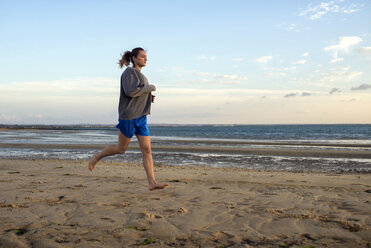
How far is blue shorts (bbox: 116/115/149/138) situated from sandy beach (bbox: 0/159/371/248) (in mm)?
908

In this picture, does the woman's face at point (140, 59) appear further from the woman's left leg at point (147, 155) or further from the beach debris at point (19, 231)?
the beach debris at point (19, 231)

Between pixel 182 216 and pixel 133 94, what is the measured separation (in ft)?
5.92

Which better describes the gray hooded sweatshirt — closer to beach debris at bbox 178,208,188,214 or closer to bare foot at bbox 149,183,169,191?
bare foot at bbox 149,183,169,191

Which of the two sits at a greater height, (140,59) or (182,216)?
(140,59)

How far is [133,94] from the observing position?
14.4 feet

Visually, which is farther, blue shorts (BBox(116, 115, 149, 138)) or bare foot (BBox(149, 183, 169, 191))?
bare foot (BBox(149, 183, 169, 191))

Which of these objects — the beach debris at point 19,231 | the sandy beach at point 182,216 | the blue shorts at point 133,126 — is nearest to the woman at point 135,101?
the blue shorts at point 133,126

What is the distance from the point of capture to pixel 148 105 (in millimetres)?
4605

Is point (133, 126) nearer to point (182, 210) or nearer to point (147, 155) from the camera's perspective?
point (147, 155)

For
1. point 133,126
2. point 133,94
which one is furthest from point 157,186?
point 133,94

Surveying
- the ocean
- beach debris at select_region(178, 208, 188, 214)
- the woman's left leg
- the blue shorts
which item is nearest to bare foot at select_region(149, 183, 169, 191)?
the woman's left leg

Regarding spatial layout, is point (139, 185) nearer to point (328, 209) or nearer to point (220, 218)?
point (220, 218)

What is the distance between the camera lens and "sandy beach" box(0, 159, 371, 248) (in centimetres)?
282

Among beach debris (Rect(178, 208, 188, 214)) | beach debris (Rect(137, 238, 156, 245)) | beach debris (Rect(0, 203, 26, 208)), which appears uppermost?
beach debris (Rect(178, 208, 188, 214))
